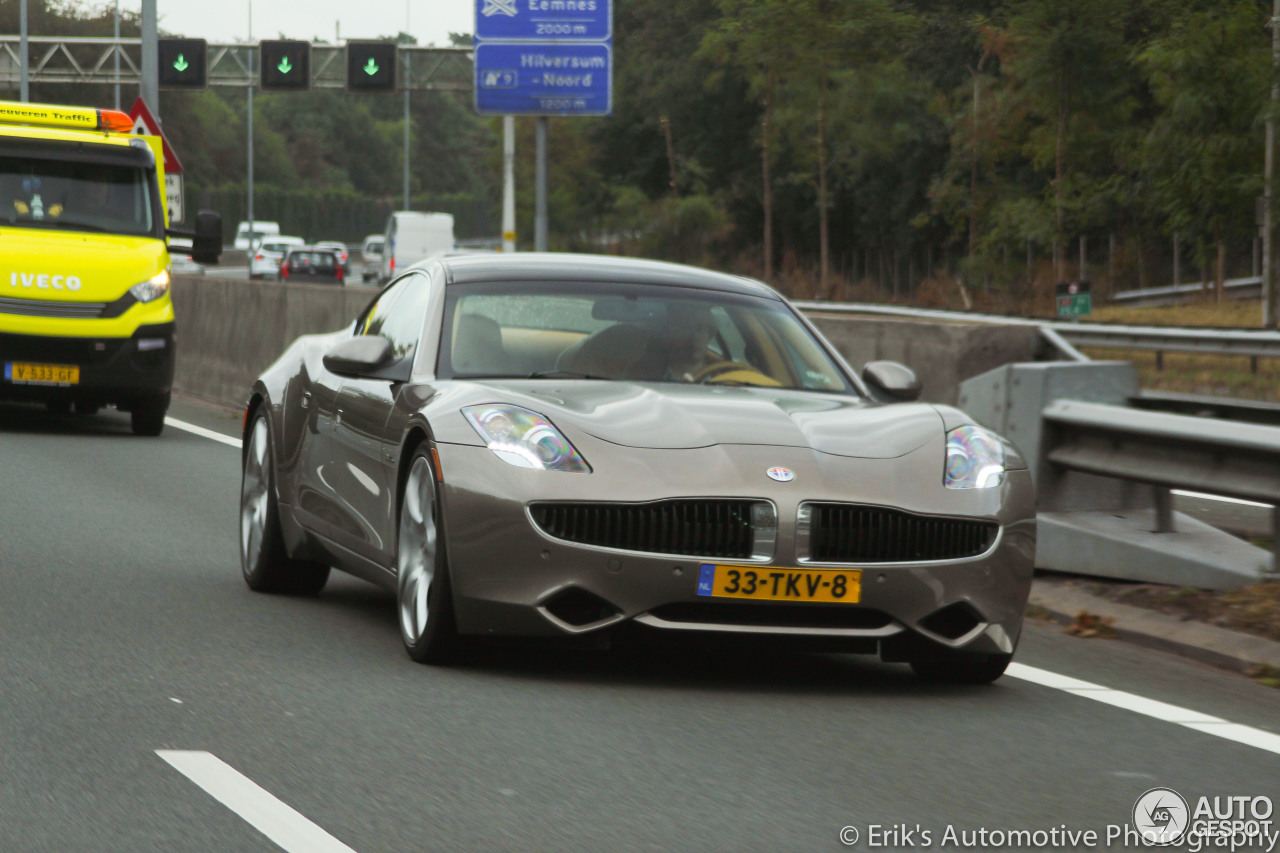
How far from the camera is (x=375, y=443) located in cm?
738

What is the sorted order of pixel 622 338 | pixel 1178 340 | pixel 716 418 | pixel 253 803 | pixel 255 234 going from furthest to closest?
pixel 255 234, pixel 1178 340, pixel 622 338, pixel 716 418, pixel 253 803

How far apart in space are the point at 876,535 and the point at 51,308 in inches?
454

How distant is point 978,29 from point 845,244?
156 ft

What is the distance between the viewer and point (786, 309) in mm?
7945

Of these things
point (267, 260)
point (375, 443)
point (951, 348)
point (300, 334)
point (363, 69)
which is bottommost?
point (267, 260)

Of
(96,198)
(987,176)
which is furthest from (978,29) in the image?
(987,176)

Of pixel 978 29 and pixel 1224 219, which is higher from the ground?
pixel 978 29

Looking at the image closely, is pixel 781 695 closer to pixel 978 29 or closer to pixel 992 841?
pixel 992 841

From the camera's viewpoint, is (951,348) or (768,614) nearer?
(768,614)

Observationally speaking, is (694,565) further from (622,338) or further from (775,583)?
(622,338)

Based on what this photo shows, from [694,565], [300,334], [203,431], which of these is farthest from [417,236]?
[694,565]

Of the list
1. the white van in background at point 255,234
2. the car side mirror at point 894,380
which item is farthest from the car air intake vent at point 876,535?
the white van in background at point 255,234

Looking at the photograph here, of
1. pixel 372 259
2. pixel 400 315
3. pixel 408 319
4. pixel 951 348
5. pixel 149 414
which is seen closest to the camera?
pixel 408 319

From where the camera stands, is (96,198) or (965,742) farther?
(96,198)
